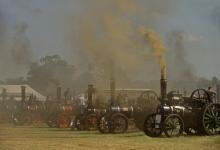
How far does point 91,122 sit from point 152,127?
29.0ft

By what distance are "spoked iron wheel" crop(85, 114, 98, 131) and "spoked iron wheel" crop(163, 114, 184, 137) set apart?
8.89 metres

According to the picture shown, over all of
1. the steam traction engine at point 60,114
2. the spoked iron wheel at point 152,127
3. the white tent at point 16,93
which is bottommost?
the spoked iron wheel at point 152,127

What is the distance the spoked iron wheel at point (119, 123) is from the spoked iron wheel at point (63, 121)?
8.03m

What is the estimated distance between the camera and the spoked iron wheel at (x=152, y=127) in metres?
22.0

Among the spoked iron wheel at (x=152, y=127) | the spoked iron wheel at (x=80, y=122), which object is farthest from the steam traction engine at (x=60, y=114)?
the spoked iron wheel at (x=152, y=127)

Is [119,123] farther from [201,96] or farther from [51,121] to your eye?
[51,121]

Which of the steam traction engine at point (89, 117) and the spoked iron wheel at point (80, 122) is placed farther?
the spoked iron wheel at point (80, 122)

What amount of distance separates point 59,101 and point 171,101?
1650 centimetres

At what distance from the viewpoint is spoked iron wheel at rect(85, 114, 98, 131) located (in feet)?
99.6

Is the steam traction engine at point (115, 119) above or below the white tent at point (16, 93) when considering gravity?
below

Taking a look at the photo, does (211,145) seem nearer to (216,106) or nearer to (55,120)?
(216,106)

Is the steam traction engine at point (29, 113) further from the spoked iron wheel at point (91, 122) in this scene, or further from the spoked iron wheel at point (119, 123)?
the spoked iron wheel at point (119, 123)

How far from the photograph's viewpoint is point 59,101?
3806cm

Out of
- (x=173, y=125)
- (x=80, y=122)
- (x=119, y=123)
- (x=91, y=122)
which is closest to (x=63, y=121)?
(x=80, y=122)
